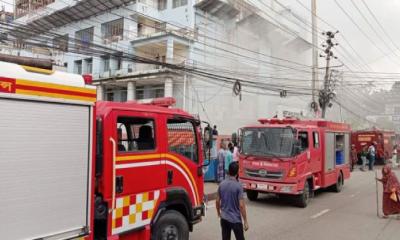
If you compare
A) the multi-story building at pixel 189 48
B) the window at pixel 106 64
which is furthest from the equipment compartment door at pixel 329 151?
the window at pixel 106 64

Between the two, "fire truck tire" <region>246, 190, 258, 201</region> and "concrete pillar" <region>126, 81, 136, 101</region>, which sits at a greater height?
"concrete pillar" <region>126, 81, 136, 101</region>

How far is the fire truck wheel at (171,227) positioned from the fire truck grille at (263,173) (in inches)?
211

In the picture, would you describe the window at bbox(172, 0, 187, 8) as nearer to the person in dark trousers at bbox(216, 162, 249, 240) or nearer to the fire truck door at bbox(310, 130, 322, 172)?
the fire truck door at bbox(310, 130, 322, 172)

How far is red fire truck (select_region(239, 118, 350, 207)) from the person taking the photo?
1098cm

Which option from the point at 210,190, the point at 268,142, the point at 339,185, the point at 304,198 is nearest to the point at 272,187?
the point at 304,198

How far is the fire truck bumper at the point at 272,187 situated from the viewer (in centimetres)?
1087

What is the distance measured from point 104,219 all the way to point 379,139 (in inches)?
1207

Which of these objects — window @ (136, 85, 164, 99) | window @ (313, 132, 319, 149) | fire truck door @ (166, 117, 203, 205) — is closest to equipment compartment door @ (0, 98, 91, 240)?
fire truck door @ (166, 117, 203, 205)

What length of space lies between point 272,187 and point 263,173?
0.48 meters

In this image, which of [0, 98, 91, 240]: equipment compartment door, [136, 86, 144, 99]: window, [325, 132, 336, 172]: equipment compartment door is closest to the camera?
[0, 98, 91, 240]: equipment compartment door

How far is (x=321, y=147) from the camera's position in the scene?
12.8 metres

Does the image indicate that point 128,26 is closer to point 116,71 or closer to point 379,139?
point 116,71

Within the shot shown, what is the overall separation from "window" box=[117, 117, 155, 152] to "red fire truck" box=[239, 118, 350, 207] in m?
6.22

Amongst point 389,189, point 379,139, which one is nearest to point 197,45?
point 379,139
